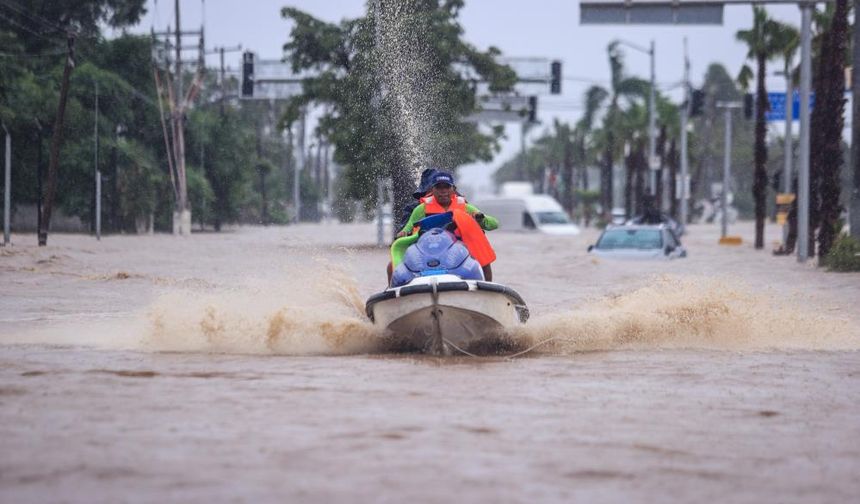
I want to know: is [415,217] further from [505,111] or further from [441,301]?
[505,111]

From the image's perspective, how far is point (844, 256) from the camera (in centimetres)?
2505

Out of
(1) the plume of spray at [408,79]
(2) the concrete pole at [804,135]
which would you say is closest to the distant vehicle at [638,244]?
(2) the concrete pole at [804,135]

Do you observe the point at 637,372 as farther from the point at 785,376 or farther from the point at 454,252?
the point at 454,252

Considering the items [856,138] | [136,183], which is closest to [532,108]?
[136,183]

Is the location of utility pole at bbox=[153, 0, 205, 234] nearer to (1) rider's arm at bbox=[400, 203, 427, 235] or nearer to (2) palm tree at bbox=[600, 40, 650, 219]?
(2) palm tree at bbox=[600, 40, 650, 219]

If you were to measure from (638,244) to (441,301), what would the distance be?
17.8 m

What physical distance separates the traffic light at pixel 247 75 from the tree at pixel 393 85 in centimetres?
126

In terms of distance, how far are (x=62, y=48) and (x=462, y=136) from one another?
23.9 meters

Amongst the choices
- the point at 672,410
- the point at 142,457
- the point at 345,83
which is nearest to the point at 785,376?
the point at 672,410

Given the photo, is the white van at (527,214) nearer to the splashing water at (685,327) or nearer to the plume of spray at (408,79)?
the plume of spray at (408,79)

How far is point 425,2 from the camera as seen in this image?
38.1 metres

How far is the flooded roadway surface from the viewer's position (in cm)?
600

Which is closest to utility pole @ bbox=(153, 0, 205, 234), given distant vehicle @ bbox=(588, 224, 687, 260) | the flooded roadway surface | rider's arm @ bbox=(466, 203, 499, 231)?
distant vehicle @ bbox=(588, 224, 687, 260)

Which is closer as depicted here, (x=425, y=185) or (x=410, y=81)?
(x=425, y=185)
